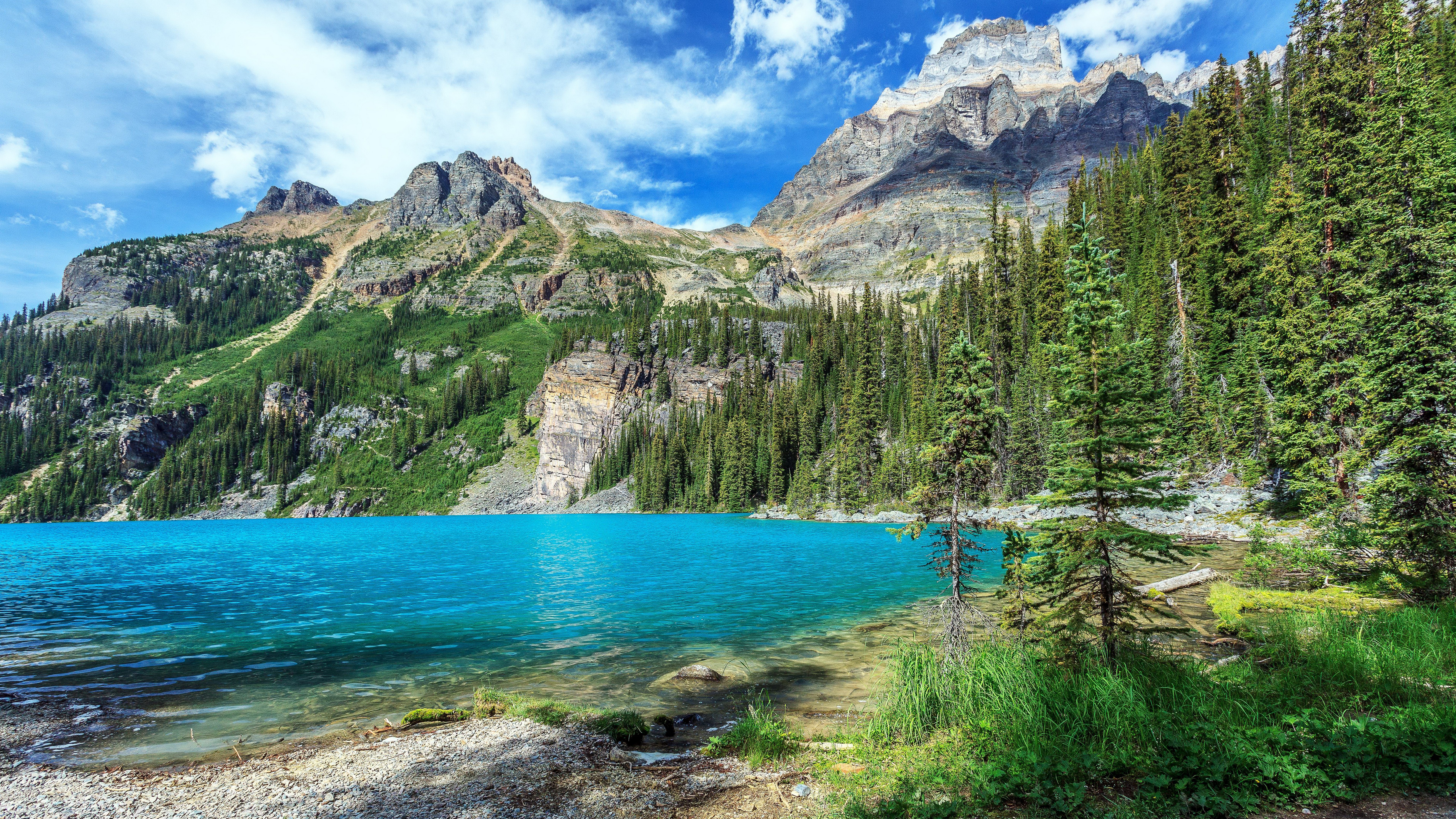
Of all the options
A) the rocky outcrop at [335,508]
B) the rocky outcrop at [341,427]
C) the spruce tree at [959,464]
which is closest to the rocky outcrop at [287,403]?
the rocky outcrop at [341,427]

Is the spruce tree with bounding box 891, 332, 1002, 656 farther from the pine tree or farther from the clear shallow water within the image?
the pine tree

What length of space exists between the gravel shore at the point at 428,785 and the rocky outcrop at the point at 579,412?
147908mm

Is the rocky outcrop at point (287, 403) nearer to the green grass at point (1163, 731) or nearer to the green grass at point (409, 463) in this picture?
the green grass at point (409, 463)

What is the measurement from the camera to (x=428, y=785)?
7.94m

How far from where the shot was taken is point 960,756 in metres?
7.10

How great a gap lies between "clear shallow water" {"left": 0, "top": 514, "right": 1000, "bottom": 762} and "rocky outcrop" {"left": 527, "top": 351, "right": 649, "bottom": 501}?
348ft

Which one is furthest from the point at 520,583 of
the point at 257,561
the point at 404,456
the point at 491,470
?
the point at 404,456

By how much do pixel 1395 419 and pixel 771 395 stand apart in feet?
417

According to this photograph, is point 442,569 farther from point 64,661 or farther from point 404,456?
point 404,456

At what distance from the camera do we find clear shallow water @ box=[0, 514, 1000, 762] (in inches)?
515

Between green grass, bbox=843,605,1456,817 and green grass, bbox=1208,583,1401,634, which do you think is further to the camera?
green grass, bbox=1208,583,1401,634

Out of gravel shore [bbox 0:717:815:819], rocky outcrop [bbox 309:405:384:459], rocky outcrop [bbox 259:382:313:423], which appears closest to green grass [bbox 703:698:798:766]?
gravel shore [bbox 0:717:815:819]

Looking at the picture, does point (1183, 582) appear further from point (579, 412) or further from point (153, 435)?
point (153, 435)

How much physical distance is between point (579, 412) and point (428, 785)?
161m
